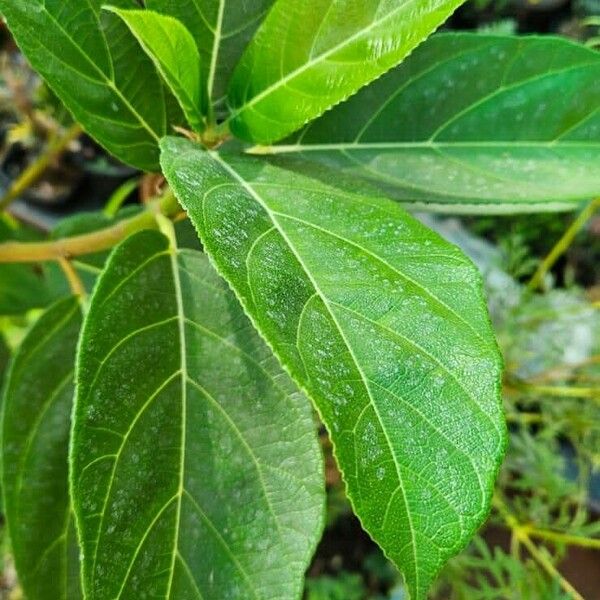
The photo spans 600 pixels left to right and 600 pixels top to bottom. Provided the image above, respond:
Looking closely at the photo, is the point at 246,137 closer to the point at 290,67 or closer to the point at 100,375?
the point at 290,67

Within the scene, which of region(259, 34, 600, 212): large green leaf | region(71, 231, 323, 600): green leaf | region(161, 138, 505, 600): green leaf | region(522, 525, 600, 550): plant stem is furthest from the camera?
region(522, 525, 600, 550): plant stem

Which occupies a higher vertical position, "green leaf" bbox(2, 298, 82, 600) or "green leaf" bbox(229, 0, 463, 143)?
"green leaf" bbox(229, 0, 463, 143)

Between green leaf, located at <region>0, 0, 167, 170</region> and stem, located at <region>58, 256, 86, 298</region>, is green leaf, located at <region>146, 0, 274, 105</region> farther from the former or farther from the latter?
stem, located at <region>58, 256, 86, 298</region>

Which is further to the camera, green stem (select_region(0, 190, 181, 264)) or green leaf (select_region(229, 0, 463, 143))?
green stem (select_region(0, 190, 181, 264))

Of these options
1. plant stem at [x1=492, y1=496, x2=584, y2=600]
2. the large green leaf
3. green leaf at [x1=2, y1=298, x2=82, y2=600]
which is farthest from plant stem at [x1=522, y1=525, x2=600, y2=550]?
green leaf at [x1=2, y1=298, x2=82, y2=600]

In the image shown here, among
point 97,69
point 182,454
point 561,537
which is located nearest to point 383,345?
point 182,454

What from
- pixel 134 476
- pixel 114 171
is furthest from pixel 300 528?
pixel 114 171

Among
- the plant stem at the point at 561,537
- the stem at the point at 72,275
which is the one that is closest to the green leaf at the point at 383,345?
the stem at the point at 72,275

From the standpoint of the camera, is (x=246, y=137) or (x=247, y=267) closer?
(x=247, y=267)
